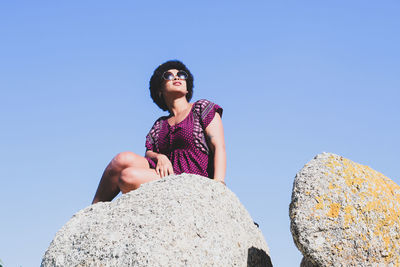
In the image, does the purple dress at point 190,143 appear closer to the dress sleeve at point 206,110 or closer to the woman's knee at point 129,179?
the dress sleeve at point 206,110

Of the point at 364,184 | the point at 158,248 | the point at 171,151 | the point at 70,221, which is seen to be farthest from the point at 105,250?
the point at 364,184

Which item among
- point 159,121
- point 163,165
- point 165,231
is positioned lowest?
point 165,231

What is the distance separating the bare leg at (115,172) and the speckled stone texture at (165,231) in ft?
1.62

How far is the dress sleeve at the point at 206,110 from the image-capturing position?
6055mm

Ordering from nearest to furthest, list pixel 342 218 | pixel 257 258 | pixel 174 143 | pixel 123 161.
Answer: pixel 342 218 < pixel 257 258 < pixel 123 161 < pixel 174 143

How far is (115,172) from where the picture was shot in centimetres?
563

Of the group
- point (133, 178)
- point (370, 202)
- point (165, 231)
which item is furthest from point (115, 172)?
point (370, 202)

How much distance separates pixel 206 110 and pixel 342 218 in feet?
7.41

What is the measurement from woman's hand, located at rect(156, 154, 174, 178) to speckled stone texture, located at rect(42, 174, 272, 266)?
1.69ft

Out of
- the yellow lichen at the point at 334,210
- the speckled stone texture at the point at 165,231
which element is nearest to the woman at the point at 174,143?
the speckled stone texture at the point at 165,231

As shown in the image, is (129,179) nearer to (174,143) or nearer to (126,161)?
(126,161)

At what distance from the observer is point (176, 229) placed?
450 cm

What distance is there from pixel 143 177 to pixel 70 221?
0.84m

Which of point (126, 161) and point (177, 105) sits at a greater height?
point (177, 105)
